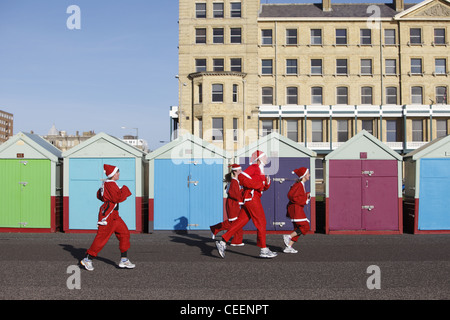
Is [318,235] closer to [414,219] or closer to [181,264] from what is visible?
[414,219]

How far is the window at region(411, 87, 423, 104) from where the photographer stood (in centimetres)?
4222

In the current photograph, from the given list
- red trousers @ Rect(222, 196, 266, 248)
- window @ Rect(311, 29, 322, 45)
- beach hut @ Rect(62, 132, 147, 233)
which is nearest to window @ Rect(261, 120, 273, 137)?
window @ Rect(311, 29, 322, 45)

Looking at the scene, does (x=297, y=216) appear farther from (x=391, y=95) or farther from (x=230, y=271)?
(x=391, y=95)

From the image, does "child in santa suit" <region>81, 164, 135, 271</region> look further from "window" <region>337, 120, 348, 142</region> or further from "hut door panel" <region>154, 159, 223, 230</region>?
"window" <region>337, 120, 348, 142</region>

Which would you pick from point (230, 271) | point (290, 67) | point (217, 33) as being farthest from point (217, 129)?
point (230, 271)

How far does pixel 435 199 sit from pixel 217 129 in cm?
2617

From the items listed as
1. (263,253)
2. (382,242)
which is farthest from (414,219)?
(263,253)

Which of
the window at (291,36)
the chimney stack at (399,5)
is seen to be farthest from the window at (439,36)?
the window at (291,36)

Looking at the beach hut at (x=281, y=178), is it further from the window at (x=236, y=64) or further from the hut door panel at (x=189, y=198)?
the window at (x=236, y=64)

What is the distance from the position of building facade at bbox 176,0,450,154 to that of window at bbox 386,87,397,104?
0.29ft

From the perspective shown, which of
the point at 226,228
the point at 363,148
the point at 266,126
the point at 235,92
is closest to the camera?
the point at 226,228

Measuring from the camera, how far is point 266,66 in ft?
137

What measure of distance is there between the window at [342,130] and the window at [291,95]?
4.21m

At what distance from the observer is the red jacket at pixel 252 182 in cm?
923
